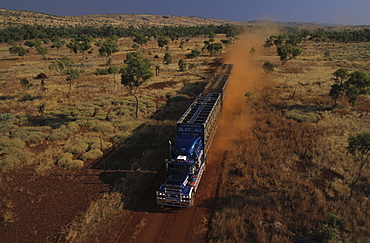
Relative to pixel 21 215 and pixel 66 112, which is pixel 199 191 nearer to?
pixel 21 215

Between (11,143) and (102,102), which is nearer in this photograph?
(11,143)

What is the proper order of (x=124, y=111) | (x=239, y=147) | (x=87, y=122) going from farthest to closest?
1. (x=124, y=111)
2. (x=87, y=122)
3. (x=239, y=147)

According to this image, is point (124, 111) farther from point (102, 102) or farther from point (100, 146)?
point (100, 146)

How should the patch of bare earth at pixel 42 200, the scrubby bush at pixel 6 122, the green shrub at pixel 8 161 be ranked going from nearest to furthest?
1. the patch of bare earth at pixel 42 200
2. the green shrub at pixel 8 161
3. the scrubby bush at pixel 6 122

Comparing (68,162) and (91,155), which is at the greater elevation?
(91,155)

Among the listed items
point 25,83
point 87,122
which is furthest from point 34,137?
point 25,83

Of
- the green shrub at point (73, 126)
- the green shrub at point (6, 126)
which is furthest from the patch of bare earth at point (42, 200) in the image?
the green shrub at point (6, 126)

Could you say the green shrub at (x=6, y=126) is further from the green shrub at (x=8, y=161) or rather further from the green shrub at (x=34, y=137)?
the green shrub at (x=8, y=161)
